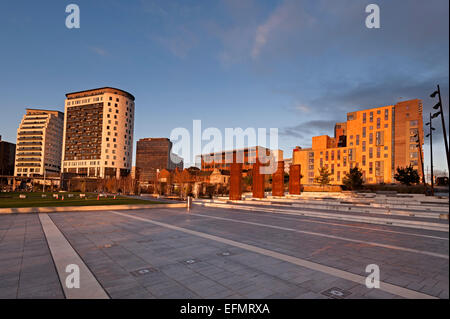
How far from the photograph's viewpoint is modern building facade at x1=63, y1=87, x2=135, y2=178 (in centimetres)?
10081

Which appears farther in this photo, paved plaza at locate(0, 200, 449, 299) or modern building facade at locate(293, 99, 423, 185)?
modern building facade at locate(293, 99, 423, 185)

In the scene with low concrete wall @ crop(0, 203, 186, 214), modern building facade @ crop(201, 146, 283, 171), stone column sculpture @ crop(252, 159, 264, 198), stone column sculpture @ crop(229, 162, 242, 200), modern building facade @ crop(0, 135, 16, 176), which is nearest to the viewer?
low concrete wall @ crop(0, 203, 186, 214)

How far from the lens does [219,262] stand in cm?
640

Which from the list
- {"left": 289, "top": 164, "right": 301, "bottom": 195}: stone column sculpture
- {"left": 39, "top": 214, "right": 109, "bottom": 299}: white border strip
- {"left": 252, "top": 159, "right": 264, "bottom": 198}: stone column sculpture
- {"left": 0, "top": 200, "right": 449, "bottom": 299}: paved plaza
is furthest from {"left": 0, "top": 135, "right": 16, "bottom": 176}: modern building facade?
{"left": 0, "top": 200, "right": 449, "bottom": 299}: paved plaza

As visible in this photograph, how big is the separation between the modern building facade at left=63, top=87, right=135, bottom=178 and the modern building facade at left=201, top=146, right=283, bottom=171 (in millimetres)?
33109

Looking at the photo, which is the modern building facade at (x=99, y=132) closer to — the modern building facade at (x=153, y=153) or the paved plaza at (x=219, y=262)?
the modern building facade at (x=153, y=153)

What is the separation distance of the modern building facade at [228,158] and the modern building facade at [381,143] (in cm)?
3159

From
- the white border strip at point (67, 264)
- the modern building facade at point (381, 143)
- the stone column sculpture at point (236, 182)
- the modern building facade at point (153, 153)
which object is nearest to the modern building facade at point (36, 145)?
the modern building facade at point (153, 153)

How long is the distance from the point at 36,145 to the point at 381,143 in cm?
14149

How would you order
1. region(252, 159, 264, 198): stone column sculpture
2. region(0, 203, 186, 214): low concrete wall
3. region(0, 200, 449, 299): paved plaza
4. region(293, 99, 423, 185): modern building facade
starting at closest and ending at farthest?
region(0, 200, 449, 299): paved plaza, region(0, 203, 186, 214): low concrete wall, region(252, 159, 264, 198): stone column sculpture, region(293, 99, 423, 185): modern building facade

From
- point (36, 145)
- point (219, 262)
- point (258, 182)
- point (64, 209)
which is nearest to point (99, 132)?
point (36, 145)

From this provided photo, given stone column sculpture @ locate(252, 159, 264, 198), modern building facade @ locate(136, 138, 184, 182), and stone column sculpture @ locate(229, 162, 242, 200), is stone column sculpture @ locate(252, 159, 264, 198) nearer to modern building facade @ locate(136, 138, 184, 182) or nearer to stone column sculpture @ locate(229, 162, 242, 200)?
stone column sculpture @ locate(229, 162, 242, 200)

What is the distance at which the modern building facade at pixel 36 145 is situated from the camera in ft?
383
